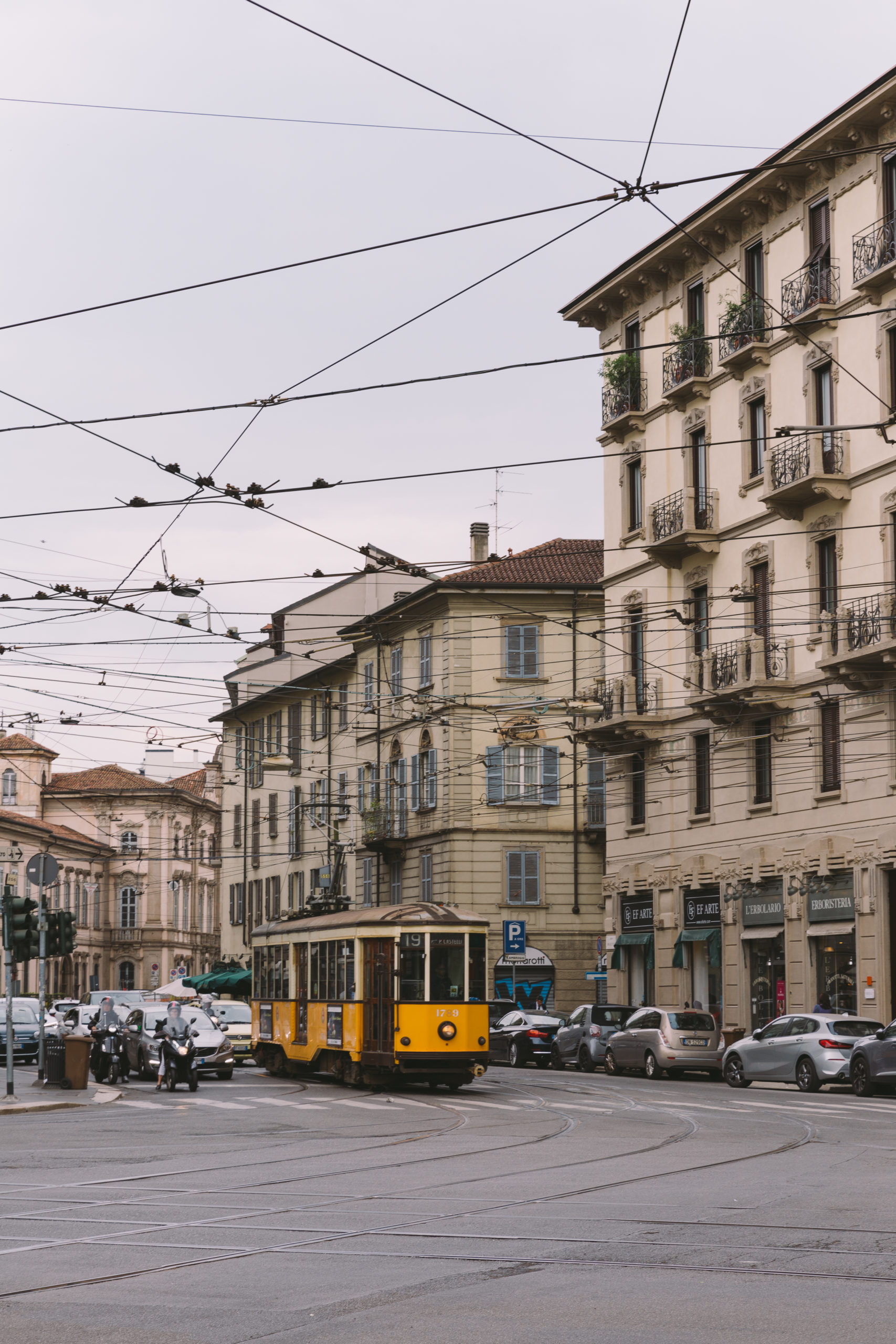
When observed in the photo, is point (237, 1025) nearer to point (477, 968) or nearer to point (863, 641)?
point (477, 968)

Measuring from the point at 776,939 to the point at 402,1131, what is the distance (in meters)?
20.5

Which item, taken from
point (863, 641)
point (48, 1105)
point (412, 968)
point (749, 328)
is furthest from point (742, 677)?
point (48, 1105)

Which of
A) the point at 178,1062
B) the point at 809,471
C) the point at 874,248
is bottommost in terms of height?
the point at 178,1062

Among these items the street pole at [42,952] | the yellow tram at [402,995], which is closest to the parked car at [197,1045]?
the street pole at [42,952]

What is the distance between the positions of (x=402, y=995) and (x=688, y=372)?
63.2 ft

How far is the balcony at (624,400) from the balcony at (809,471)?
7457mm

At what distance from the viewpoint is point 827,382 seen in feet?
126

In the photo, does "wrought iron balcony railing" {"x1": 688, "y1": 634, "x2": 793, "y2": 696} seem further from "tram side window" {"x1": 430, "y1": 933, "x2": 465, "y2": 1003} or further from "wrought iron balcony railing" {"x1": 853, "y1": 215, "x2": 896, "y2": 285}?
"tram side window" {"x1": 430, "y1": 933, "x2": 465, "y2": 1003}

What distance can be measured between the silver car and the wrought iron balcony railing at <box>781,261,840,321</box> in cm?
1365

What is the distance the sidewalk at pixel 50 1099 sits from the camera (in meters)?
25.4

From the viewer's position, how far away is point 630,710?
149ft

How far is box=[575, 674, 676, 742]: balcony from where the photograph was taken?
44625 mm

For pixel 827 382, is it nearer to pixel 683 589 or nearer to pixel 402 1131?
pixel 683 589

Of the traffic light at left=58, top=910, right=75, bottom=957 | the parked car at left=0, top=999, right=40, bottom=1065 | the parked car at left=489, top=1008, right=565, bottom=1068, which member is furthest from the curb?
the parked car at left=0, top=999, right=40, bottom=1065
